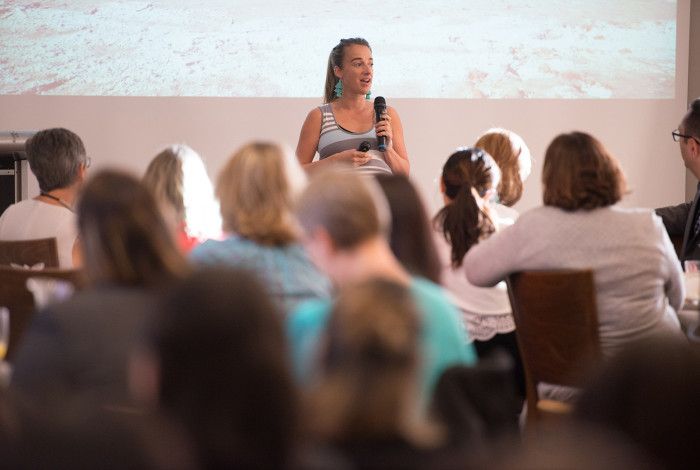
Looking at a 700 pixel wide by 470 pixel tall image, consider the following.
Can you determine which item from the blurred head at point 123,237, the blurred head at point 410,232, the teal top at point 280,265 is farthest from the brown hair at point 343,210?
the blurred head at point 410,232

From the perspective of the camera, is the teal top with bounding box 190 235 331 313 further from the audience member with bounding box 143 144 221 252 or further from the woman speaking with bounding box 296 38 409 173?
the woman speaking with bounding box 296 38 409 173

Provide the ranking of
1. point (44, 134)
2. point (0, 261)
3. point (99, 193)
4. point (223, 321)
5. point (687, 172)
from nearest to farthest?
point (223, 321)
point (99, 193)
point (0, 261)
point (44, 134)
point (687, 172)

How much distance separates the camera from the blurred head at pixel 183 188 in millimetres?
3008

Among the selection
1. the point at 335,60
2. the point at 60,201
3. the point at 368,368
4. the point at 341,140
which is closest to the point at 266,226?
the point at 368,368

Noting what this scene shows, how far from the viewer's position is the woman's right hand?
15.0 ft

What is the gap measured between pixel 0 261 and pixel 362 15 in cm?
→ 387

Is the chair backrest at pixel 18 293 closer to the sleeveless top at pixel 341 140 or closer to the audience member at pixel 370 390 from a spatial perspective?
the audience member at pixel 370 390

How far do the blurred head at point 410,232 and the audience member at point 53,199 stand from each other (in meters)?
1.32

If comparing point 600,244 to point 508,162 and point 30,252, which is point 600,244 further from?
point 30,252

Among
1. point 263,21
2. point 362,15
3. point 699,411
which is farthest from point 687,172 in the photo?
point 699,411

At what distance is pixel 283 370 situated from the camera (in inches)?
41.7

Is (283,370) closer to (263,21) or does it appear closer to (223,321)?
(223,321)

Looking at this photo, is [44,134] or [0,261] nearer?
[0,261]

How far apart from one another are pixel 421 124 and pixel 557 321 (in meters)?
4.16
